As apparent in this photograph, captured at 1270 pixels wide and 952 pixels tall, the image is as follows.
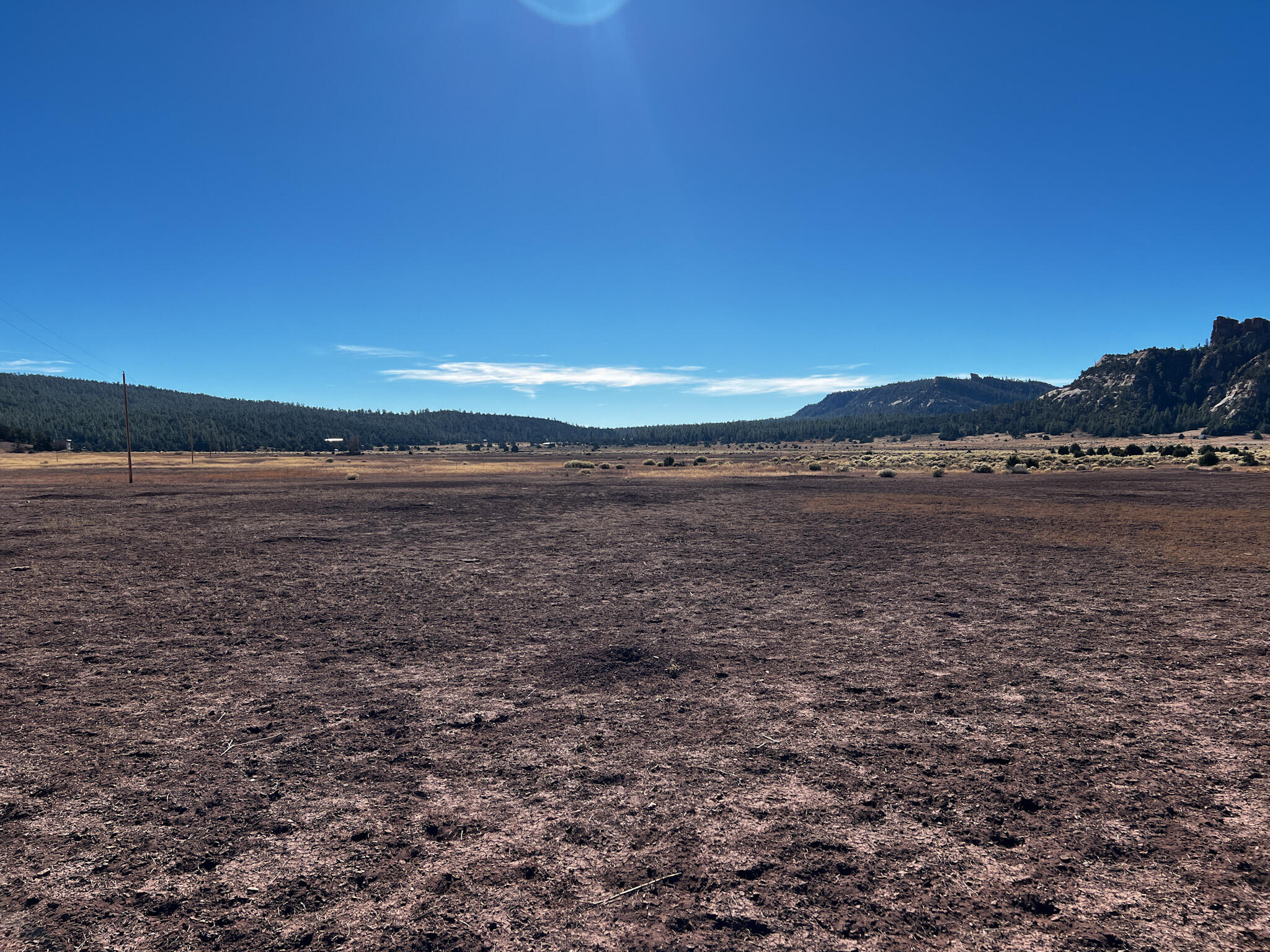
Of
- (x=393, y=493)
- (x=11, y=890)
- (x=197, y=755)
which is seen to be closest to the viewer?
(x=11, y=890)

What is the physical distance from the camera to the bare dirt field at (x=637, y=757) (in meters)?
3.47

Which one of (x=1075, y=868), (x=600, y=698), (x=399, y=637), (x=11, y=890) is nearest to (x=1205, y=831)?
(x=1075, y=868)

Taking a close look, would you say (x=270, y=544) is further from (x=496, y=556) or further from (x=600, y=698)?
(x=600, y=698)

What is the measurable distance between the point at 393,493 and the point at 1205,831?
33.0 m

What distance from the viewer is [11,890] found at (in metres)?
3.63

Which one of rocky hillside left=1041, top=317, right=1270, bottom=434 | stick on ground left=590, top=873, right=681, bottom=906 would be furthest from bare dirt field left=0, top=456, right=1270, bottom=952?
rocky hillside left=1041, top=317, right=1270, bottom=434

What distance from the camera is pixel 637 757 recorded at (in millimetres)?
5277

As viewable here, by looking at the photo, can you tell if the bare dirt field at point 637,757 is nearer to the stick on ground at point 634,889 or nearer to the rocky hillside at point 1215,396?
the stick on ground at point 634,889

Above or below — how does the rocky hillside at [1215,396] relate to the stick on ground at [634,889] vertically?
above

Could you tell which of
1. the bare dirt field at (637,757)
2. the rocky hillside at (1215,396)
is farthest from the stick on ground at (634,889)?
the rocky hillside at (1215,396)

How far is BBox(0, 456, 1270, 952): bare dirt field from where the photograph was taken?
3.47 meters

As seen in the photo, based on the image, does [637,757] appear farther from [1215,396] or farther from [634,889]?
[1215,396]

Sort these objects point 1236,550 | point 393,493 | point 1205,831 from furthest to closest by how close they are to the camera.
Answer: point 393,493, point 1236,550, point 1205,831

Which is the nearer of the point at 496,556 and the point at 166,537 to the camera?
the point at 496,556
